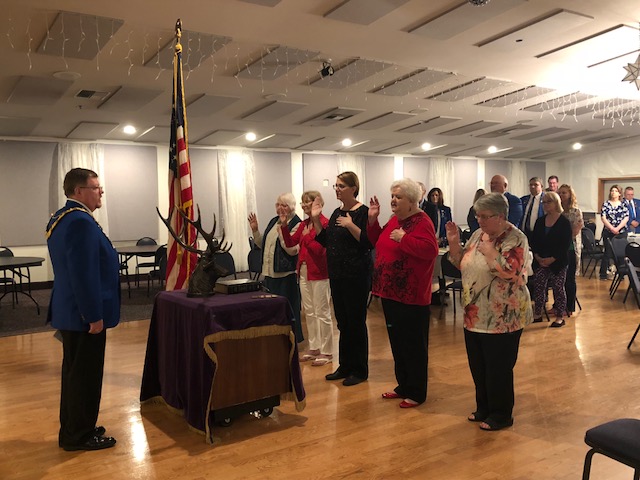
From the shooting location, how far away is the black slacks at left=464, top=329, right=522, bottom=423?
10.8ft

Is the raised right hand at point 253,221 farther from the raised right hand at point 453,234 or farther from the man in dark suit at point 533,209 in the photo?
the man in dark suit at point 533,209

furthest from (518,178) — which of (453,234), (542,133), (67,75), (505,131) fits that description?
(453,234)

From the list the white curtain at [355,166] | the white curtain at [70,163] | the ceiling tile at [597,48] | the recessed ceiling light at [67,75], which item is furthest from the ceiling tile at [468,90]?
the white curtain at [70,163]

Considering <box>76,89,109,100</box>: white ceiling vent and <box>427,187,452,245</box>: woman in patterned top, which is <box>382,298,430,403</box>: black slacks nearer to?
<box>427,187,452,245</box>: woman in patterned top

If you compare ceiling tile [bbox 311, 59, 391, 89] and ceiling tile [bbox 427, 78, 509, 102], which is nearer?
ceiling tile [bbox 311, 59, 391, 89]

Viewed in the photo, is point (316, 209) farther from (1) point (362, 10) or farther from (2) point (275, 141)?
(2) point (275, 141)

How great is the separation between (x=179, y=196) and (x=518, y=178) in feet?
47.5

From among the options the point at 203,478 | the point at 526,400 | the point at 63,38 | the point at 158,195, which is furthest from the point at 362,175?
the point at 203,478

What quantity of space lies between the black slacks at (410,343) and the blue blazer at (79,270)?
1.80 metres

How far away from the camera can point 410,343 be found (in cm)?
375

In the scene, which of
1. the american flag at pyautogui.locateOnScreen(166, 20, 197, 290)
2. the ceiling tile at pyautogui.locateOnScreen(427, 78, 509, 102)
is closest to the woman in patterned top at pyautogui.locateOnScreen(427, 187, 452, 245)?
the ceiling tile at pyautogui.locateOnScreen(427, 78, 509, 102)

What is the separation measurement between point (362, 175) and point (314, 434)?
1111 centimetres

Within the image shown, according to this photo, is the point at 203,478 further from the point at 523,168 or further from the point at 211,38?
the point at 523,168

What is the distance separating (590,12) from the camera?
519 centimetres
